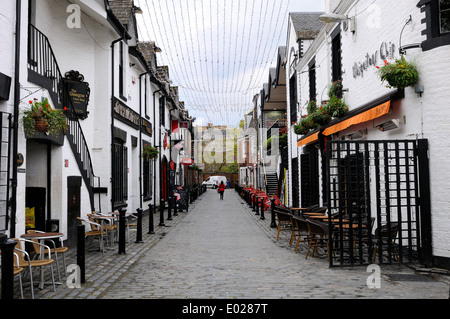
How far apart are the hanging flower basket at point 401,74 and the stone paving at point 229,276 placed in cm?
336

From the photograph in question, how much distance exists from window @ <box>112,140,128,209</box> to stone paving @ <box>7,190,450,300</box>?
345 centimetres

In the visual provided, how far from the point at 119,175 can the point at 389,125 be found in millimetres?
8998

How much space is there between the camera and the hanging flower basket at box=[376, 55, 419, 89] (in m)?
7.34

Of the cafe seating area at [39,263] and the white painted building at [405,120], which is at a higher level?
the white painted building at [405,120]

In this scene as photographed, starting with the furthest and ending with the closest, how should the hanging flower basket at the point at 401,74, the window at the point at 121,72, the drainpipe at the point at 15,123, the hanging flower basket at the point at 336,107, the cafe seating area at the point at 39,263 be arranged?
the window at the point at 121,72
the hanging flower basket at the point at 336,107
the hanging flower basket at the point at 401,74
the drainpipe at the point at 15,123
the cafe seating area at the point at 39,263

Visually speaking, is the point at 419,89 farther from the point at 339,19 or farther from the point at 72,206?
the point at 72,206

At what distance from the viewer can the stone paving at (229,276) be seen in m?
5.75

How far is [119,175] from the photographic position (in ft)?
45.9

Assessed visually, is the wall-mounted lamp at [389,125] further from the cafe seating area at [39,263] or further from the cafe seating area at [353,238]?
the cafe seating area at [39,263]

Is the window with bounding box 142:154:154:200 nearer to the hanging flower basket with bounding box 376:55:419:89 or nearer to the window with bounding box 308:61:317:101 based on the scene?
the window with bounding box 308:61:317:101

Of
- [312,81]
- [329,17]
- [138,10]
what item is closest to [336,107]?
[329,17]

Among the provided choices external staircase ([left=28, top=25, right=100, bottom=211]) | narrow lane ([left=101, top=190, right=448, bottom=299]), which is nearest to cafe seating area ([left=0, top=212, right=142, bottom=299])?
narrow lane ([left=101, top=190, right=448, bottom=299])

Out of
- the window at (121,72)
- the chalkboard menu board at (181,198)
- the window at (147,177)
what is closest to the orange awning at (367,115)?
the window at (121,72)

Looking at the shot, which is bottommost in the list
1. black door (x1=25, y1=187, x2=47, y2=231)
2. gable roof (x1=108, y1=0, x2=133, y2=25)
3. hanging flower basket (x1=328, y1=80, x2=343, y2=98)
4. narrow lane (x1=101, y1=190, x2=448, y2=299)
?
narrow lane (x1=101, y1=190, x2=448, y2=299)
